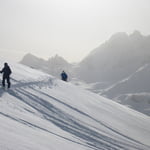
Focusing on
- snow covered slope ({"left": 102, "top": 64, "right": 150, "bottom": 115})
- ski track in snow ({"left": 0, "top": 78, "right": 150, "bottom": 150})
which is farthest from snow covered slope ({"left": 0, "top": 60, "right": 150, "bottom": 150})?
snow covered slope ({"left": 102, "top": 64, "right": 150, "bottom": 115})

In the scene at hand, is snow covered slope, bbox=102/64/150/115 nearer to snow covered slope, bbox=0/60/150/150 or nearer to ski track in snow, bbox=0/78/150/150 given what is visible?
snow covered slope, bbox=0/60/150/150

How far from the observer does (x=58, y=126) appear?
14.2m

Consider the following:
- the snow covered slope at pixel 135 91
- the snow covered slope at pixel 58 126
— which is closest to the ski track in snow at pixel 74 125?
the snow covered slope at pixel 58 126

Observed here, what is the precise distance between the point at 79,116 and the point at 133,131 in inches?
216

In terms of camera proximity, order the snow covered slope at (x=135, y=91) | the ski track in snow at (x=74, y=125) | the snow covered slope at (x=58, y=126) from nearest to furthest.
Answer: the snow covered slope at (x=58, y=126)
the ski track in snow at (x=74, y=125)
the snow covered slope at (x=135, y=91)

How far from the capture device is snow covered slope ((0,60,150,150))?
31.5 feet

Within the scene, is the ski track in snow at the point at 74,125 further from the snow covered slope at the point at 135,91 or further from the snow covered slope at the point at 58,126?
the snow covered slope at the point at 135,91

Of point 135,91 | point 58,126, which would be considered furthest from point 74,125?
point 135,91

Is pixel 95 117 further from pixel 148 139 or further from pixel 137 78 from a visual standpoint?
pixel 137 78

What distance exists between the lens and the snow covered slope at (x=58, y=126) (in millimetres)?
9609

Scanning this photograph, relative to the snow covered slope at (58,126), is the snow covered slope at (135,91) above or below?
above

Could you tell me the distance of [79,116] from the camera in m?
18.1

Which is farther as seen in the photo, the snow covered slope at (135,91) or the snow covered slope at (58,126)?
the snow covered slope at (135,91)

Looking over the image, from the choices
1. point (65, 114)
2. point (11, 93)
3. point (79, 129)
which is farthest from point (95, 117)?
point (11, 93)
